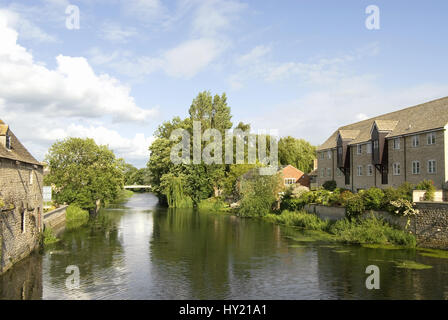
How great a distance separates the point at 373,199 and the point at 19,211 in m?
27.9

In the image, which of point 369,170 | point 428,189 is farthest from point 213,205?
point 428,189

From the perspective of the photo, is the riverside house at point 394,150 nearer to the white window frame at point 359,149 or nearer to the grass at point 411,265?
the white window frame at point 359,149

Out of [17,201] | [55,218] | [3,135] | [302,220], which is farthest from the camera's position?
[55,218]

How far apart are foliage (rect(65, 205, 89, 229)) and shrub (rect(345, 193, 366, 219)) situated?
32.6 meters

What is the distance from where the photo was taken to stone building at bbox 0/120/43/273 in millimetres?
21703

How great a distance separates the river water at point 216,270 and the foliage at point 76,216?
520 inches

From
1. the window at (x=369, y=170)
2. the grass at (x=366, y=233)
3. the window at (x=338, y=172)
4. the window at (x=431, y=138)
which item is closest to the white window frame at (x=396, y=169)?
the window at (x=369, y=170)

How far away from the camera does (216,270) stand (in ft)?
83.3

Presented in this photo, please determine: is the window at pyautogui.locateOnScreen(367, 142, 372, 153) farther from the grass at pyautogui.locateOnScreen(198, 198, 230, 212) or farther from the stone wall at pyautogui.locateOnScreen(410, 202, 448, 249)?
the grass at pyautogui.locateOnScreen(198, 198, 230, 212)

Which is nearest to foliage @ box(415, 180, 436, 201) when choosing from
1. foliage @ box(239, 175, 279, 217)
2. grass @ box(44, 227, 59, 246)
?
foliage @ box(239, 175, 279, 217)

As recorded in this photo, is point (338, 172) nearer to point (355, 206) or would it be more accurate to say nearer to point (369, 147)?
point (369, 147)

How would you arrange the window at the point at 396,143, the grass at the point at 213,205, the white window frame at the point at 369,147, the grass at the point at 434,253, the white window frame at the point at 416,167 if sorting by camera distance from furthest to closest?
the grass at the point at 213,205
the white window frame at the point at 369,147
the window at the point at 396,143
the white window frame at the point at 416,167
the grass at the point at 434,253

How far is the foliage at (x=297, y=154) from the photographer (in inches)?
3524

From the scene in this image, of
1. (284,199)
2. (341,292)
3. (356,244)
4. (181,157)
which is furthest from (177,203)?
(341,292)
